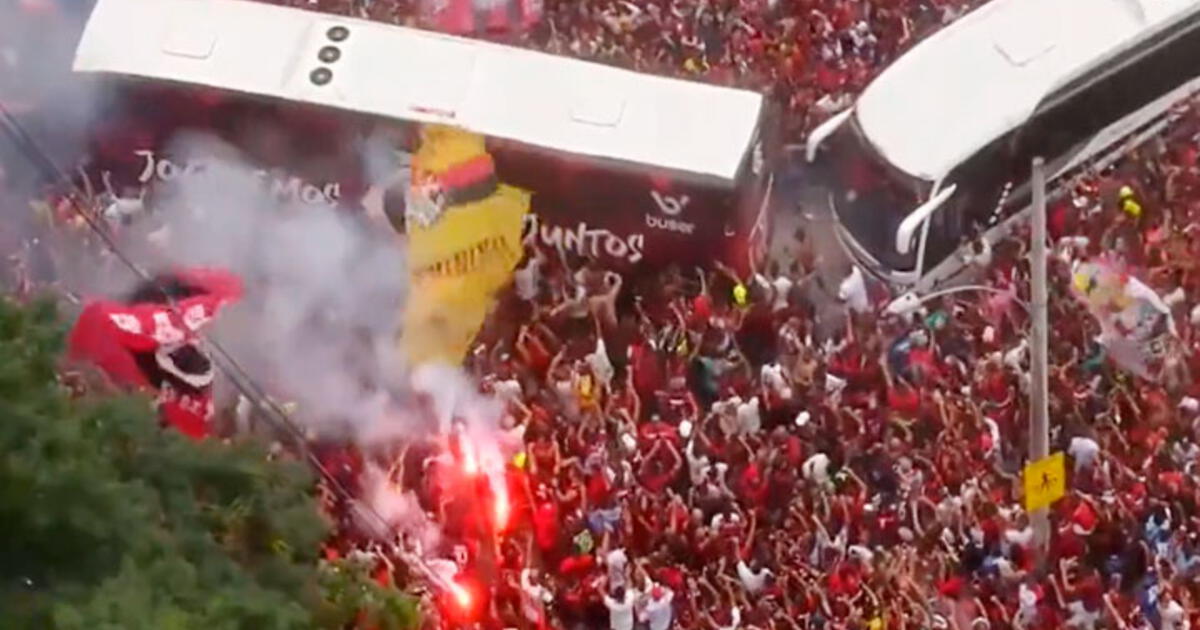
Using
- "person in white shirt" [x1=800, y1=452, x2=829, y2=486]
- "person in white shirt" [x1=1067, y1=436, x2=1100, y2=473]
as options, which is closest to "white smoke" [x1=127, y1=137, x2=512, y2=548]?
"person in white shirt" [x1=800, y1=452, x2=829, y2=486]

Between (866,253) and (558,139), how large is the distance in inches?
94.6

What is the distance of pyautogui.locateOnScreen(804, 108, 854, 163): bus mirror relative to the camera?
17.0m

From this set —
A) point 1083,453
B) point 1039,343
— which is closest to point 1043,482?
point 1039,343

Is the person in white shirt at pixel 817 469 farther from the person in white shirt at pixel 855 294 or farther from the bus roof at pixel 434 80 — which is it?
the bus roof at pixel 434 80

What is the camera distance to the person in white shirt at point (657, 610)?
41.5 feet

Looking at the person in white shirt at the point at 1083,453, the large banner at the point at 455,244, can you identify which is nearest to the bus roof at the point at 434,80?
the large banner at the point at 455,244

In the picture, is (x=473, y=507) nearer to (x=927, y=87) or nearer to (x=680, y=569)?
(x=680, y=569)

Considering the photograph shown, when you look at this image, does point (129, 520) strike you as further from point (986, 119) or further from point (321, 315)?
point (986, 119)

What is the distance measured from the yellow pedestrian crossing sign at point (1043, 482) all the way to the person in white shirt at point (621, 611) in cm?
237

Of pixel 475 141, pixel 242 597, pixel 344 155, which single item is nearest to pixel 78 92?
pixel 344 155

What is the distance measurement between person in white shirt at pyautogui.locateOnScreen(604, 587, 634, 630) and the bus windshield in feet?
14.5

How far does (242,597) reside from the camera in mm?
8242

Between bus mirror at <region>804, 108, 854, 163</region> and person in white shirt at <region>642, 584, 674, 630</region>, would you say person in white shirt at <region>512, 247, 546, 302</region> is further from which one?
person in white shirt at <region>642, 584, 674, 630</region>

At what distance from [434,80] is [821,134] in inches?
117
